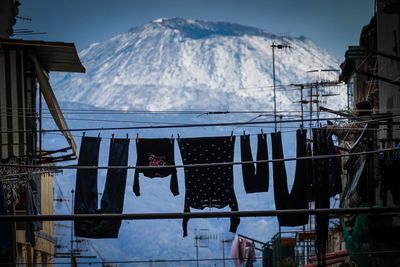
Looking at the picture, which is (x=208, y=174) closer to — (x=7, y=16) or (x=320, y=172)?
(x=320, y=172)

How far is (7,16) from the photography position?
2838cm

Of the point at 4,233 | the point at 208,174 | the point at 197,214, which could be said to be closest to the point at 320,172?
the point at 208,174

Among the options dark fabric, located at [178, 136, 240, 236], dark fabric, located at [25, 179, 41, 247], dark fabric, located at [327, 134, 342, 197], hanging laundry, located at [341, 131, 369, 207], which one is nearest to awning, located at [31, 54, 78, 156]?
dark fabric, located at [25, 179, 41, 247]

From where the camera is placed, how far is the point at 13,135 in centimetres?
2292

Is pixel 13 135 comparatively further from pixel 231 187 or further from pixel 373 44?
pixel 373 44

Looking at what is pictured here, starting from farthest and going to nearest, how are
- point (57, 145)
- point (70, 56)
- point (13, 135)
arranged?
1. point (57, 145)
2. point (70, 56)
3. point (13, 135)

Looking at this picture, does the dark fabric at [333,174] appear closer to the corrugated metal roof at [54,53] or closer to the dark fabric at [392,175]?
the dark fabric at [392,175]

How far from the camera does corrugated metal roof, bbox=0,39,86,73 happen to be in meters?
24.2

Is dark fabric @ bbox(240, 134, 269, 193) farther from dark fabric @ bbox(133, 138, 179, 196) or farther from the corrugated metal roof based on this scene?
the corrugated metal roof

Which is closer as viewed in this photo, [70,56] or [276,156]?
[276,156]

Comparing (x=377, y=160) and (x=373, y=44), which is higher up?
(x=373, y=44)

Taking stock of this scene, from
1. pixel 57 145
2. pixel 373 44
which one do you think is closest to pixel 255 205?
pixel 57 145

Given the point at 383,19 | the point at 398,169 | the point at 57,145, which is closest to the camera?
the point at 398,169

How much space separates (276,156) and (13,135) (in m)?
6.34
